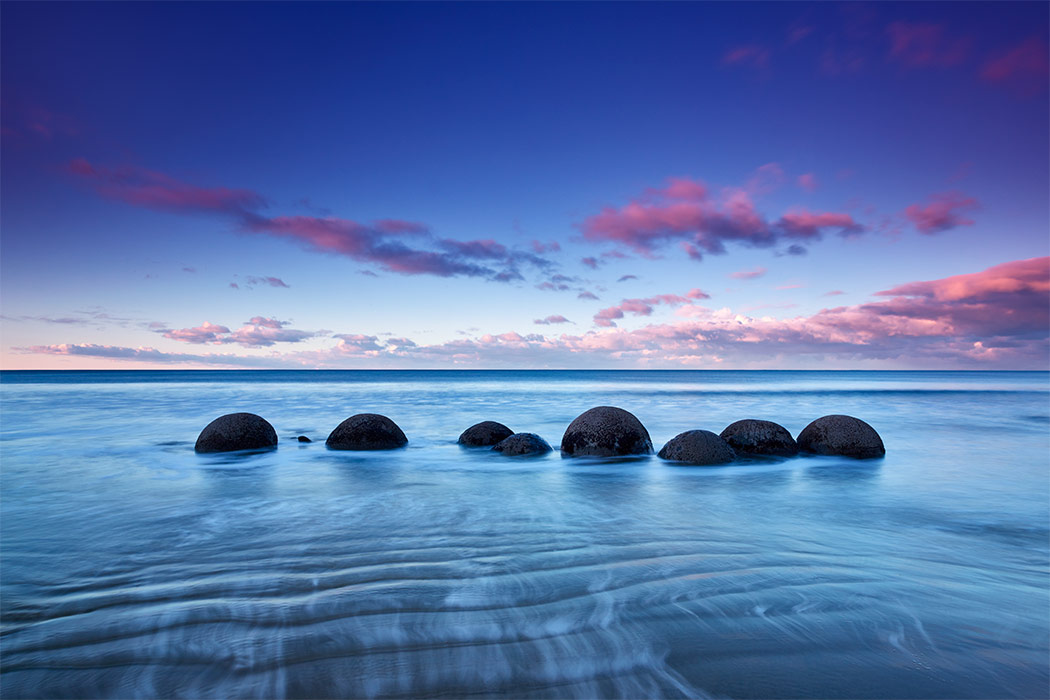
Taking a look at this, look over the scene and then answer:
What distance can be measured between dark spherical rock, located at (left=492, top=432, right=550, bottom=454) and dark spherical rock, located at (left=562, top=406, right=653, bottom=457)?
0.63 metres

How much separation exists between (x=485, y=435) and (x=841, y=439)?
739cm

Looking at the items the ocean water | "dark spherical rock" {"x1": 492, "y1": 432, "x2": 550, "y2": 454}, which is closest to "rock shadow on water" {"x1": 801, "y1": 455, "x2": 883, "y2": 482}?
the ocean water

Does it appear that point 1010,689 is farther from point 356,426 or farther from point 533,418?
point 533,418

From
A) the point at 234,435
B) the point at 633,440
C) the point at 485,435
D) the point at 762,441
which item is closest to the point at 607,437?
the point at 633,440

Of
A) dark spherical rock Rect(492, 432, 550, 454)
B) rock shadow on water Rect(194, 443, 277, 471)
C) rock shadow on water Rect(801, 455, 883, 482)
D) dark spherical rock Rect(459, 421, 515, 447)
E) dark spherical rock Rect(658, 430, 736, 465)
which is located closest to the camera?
rock shadow on water Rect(801, 455, 883, 482)

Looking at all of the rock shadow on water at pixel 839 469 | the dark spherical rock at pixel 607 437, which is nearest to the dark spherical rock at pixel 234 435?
the dark spherical rock at pixel 607 437

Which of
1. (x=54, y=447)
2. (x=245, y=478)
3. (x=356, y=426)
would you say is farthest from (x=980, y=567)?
(x=54, y=447)

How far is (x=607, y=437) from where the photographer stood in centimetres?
1039

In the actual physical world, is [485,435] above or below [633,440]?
below

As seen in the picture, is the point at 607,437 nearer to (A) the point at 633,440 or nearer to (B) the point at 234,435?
(A) the point at 633,440

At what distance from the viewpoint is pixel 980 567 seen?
5.04 m

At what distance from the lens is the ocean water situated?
10.2 feet

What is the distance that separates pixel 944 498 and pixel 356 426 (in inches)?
421

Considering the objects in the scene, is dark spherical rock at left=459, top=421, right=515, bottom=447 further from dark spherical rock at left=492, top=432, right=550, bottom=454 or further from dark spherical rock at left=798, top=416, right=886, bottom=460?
dark spherical rock at left=798, top=416, right=886, bottom=460
